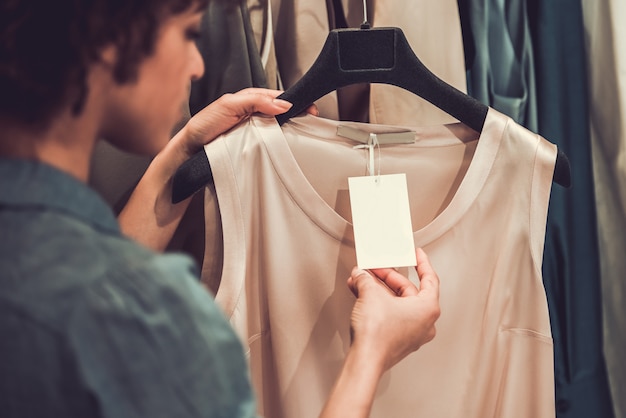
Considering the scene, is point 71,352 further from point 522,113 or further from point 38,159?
point 522,113

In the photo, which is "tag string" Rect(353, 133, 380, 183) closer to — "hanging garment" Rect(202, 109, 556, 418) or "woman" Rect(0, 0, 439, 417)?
"hanging garment" Rect(202, 109, 556, 418)

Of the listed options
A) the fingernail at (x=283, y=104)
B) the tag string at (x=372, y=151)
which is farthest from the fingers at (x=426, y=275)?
the fingernail at (x=283, y=104)

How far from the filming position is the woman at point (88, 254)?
1.21ft

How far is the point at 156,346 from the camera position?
387mm

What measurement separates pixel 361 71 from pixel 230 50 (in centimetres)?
21

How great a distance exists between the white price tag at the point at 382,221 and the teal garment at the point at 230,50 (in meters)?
0.23

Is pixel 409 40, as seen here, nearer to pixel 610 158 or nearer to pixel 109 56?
pixel 610 158

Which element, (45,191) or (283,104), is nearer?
(45,191)

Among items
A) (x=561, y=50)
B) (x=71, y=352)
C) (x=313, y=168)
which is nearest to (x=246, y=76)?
(x=313, y=168)

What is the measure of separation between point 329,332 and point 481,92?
1.36ft

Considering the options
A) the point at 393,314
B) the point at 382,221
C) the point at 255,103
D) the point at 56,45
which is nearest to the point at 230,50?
the point at 255,103

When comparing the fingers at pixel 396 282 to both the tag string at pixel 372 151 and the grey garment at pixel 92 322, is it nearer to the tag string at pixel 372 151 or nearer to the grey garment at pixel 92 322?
the tag string at pixel 372 151

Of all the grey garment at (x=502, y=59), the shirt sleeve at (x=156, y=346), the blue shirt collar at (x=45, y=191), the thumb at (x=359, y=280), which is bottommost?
the thumb at (x=359, y=280)

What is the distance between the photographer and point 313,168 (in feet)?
2.73
